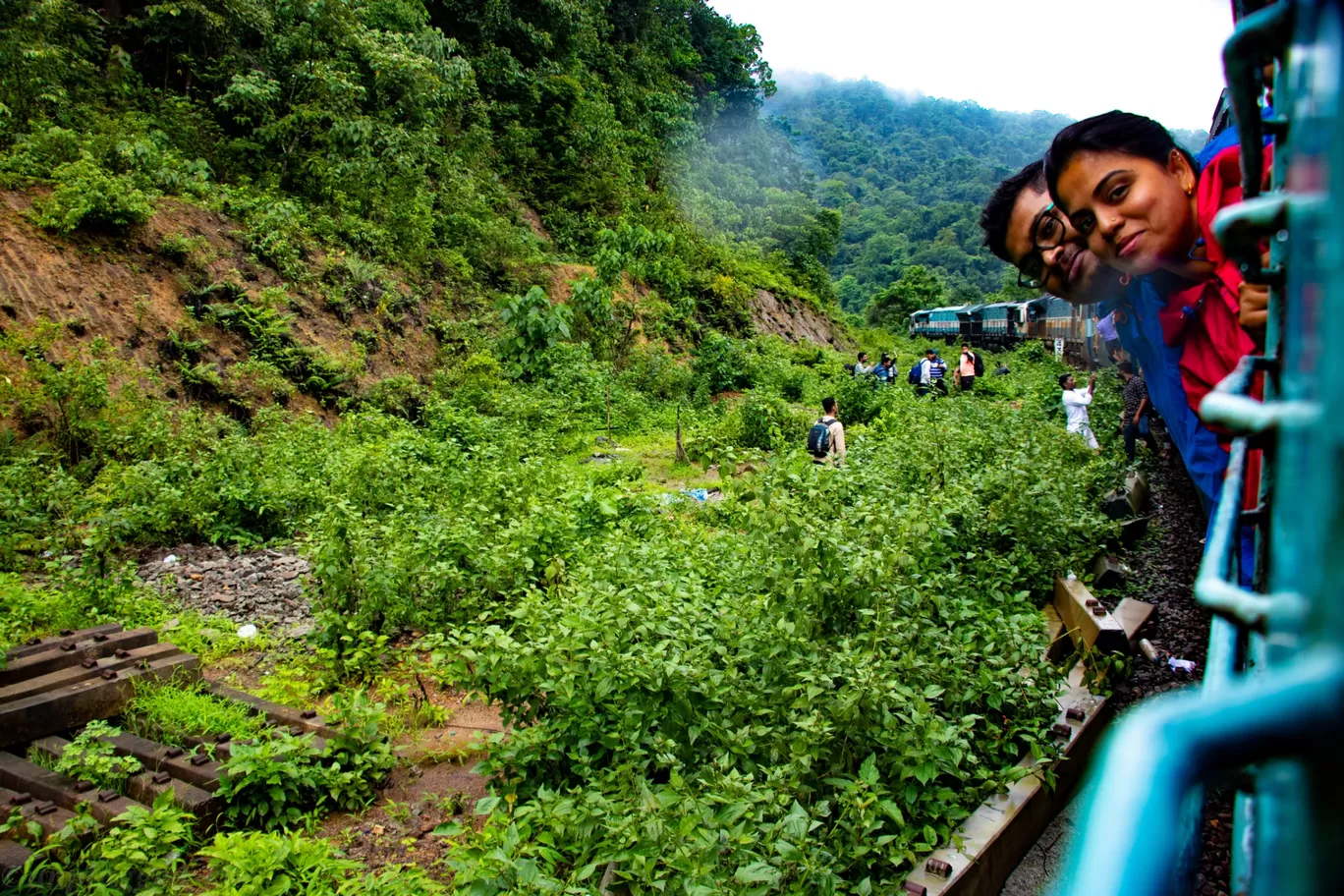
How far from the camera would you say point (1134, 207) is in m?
2.19

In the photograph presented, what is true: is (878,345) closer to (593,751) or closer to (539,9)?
(539,9)

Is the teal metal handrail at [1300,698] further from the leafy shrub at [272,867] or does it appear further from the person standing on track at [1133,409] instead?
the person standing on track at [1133,409]

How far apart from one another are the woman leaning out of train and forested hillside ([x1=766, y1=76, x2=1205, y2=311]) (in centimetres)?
988

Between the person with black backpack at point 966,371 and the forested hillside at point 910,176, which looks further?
the forested hillside at point 910,176

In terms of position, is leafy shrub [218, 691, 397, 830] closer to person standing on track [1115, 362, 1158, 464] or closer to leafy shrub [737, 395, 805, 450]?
leafy shrub [737, 395, 805, 450]

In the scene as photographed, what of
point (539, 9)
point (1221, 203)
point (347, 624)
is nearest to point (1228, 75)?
point (1221, 203)

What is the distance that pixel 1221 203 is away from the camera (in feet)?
6.60

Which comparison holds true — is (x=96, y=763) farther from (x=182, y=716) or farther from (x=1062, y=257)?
(x=1062, y=257)

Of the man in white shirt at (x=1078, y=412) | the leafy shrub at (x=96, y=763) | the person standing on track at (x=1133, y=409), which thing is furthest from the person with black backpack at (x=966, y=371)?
the leafy shrub at (x=96, y=763)

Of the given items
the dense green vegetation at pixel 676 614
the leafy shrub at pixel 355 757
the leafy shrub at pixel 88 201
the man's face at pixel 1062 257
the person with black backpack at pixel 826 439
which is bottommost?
the leafy shrub at pixel 355 757

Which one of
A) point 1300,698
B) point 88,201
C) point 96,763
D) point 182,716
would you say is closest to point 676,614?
point 96,763

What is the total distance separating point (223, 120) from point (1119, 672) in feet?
53.5

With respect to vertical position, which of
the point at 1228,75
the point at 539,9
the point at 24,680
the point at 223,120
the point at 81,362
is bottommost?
the point at 24,680

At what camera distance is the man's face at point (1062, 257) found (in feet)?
9.59
